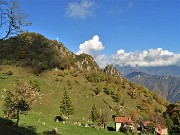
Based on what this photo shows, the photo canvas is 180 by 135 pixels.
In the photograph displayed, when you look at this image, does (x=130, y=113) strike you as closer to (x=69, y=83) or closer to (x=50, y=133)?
(x=69, y=83)

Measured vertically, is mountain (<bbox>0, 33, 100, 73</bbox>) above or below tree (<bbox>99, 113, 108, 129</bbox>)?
above

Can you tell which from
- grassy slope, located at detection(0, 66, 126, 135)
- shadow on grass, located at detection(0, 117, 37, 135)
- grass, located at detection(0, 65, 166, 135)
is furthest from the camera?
grass, located at detection(0, 65, 166, 135)

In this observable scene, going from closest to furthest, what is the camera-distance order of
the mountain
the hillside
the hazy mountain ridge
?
the hillside → the hazy mountain ridge → the mountain

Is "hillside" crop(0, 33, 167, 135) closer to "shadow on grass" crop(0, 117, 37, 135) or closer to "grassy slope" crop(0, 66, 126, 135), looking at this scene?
"grassy slope" crop(0, 66, 126, 135)

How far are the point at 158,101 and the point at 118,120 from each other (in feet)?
278

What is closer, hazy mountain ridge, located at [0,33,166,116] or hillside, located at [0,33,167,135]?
hillside, located at [0,33,167,135]

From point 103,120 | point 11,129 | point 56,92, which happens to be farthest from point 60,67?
point 11,129

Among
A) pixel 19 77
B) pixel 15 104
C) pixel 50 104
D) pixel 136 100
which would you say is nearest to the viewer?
pixel 15 104

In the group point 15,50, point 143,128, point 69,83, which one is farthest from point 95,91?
point 15,50

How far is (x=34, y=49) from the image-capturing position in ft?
613

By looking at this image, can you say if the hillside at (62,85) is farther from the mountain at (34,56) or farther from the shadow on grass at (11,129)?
the shadow on grass at (11,129)

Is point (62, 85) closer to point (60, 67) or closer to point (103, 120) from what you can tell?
point (60, 67)

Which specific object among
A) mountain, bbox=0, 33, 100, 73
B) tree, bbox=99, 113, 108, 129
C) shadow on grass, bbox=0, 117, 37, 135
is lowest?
shadow on grass, bbox=0, 117, 37, 135

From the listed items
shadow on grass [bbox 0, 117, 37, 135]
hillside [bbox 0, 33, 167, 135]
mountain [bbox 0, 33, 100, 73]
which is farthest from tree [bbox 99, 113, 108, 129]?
mountain [bbox 0, 33, 100, 73]
